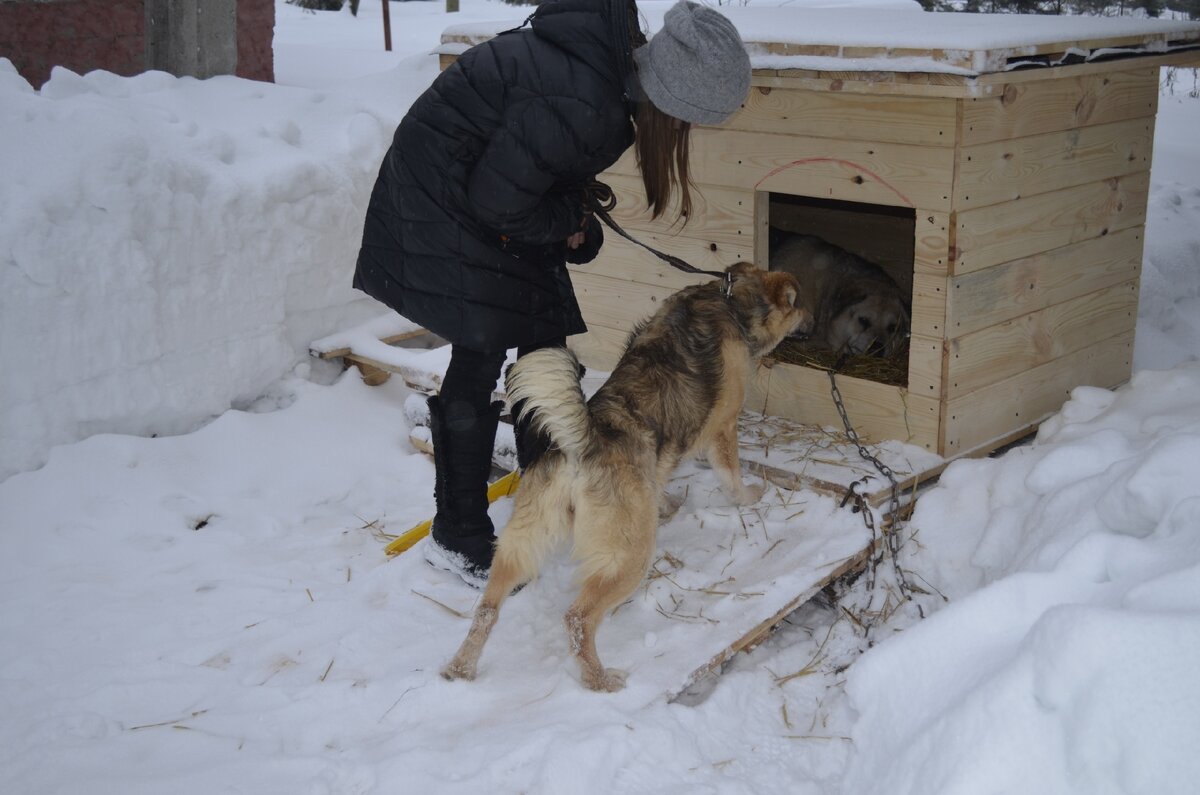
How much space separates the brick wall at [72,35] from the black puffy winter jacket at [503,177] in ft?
17.7

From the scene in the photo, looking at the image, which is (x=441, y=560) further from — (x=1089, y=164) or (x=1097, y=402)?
(x=1089, y=164)

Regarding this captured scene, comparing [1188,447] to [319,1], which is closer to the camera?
[1188,447]

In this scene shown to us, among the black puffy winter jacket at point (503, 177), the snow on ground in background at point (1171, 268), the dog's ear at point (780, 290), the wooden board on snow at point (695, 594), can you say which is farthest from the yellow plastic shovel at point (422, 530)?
the snow on ground in background at point (1171, 268)

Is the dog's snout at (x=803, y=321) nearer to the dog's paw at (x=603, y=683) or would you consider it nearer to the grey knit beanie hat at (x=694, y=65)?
the grey knit beanie hat at (x=694, y=65)

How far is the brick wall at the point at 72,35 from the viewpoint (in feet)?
24.4

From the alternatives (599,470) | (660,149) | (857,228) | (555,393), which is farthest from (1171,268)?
(555,393)

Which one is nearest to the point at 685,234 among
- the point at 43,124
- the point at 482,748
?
the point at 482,748

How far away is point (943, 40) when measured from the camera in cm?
367

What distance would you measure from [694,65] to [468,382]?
1318 mm

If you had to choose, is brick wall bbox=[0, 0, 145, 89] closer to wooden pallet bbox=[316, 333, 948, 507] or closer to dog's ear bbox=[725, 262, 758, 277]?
wooden pallet bbox=[316, 333, 948, 507]

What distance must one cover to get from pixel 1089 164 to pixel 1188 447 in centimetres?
204

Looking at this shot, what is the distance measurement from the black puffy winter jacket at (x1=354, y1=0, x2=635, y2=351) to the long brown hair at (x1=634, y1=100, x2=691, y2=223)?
57mm

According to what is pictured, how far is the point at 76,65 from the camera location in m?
7.82

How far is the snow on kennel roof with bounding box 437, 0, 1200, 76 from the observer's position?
12.0 ft
